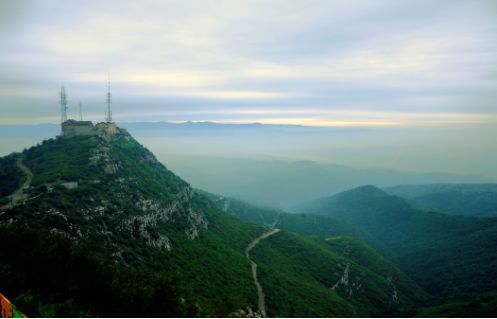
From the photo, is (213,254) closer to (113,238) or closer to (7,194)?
(113,238)

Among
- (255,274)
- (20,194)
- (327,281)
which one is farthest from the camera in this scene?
(327,281)

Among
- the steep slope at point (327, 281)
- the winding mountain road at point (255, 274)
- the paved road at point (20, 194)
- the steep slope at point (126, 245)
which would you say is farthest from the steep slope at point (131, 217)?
the steep slope at point (327, 281)

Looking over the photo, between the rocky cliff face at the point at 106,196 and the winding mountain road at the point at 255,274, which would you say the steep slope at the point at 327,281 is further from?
the rocky cliff face at the point at 106,196

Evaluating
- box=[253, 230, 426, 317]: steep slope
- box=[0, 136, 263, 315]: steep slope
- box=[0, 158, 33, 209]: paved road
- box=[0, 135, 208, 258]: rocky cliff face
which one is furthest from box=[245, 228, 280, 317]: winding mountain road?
box=[0, 158, 33, 209]: paved road

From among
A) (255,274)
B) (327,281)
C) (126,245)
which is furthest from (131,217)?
(327,281)

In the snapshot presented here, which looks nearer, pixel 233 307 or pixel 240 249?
pixel 233 307

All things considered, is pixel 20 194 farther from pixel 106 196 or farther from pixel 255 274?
pixel 255 274

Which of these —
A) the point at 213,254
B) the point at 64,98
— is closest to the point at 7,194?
the point at 213,254
